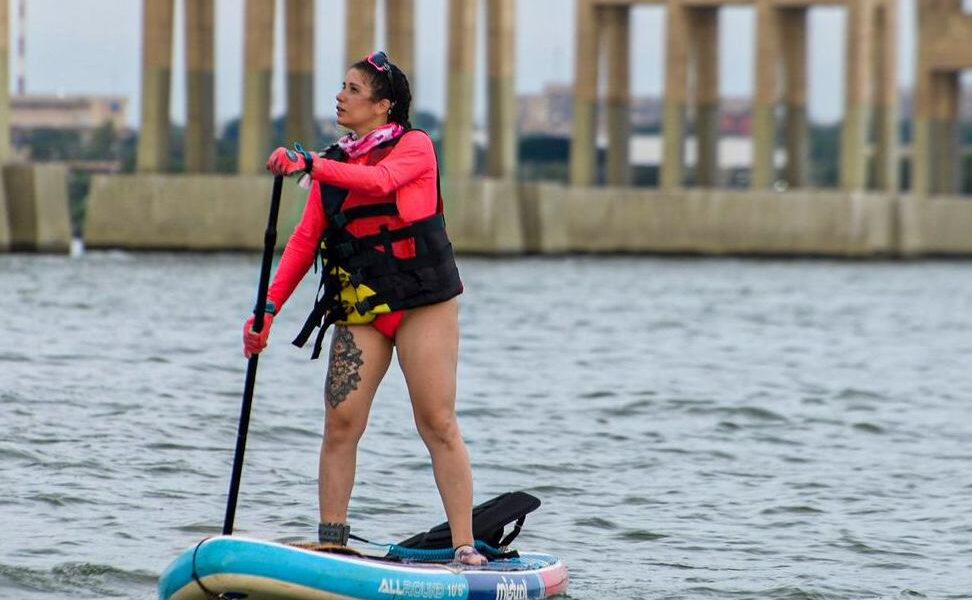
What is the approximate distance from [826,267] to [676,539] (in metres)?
47.3

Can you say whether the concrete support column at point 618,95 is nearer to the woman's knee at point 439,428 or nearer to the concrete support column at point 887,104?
the concrete support column at point 887,104

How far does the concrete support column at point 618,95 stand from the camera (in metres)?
72.2

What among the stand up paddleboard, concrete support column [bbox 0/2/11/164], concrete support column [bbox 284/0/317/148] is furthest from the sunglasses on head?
concrete support column [bbox 284/0/317/148]

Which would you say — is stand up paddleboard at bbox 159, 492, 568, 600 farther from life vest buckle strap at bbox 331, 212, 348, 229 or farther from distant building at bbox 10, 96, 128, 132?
distant building at bbox 10, 96, 128, 132

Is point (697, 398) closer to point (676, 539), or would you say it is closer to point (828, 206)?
point (676, 539)

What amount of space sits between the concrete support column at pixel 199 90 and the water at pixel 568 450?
2394 cm

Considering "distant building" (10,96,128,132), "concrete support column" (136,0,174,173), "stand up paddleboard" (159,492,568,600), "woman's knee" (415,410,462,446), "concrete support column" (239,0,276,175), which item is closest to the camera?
"stand up paddleboard" (159,492,568,600)

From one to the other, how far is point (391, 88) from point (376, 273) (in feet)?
2.24

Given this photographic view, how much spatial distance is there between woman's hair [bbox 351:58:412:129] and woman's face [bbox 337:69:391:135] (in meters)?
0.02

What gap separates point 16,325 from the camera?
24797 millimetres

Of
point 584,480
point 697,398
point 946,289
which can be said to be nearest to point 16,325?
point 697,398

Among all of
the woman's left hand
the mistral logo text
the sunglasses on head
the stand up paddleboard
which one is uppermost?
the sunglasses on head

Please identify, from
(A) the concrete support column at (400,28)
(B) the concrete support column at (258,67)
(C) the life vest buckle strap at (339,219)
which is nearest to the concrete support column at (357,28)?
(A) the concrete support column at (400,28)

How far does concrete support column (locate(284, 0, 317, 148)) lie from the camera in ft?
180
